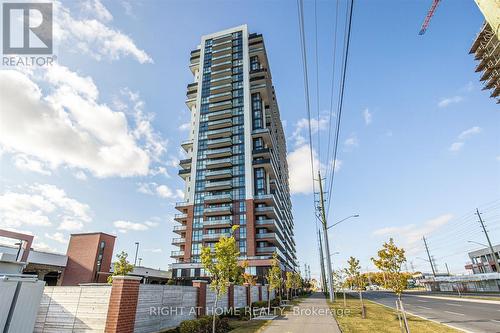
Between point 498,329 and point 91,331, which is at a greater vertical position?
point 91,331

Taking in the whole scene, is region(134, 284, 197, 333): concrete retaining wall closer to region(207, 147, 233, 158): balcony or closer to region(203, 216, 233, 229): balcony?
region(203, 216, 233, 229): balcony

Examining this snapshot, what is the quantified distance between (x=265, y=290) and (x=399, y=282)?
1874 cm

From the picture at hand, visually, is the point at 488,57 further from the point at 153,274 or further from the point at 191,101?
the point at 153,274

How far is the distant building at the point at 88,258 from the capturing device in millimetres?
42719

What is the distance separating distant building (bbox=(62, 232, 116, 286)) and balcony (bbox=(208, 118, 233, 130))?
39.1 meters

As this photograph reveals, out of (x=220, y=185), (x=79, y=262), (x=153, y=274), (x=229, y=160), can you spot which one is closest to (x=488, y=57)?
(x=229, y=160)

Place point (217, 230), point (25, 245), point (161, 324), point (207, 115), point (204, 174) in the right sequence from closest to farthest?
point (161, 324) < point (25, 245) < point (217, 230) < point (204, 174) < point (207, 115)

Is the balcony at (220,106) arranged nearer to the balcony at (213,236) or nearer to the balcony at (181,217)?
the balcony at (181,217)

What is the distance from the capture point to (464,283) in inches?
2500

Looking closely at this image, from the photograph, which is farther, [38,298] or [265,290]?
[265,290]

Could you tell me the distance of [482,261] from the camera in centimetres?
7744

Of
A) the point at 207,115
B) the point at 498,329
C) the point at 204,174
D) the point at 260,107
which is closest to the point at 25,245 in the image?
the point at 204,174

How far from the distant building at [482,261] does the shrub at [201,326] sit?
3503 inches

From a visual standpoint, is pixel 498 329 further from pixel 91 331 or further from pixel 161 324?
pixel 91 331
